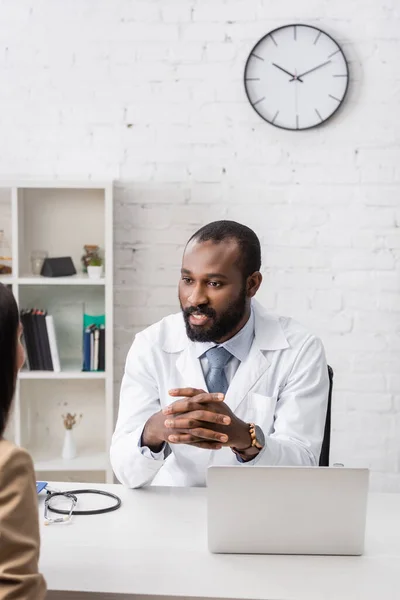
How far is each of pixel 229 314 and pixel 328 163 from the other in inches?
49.2

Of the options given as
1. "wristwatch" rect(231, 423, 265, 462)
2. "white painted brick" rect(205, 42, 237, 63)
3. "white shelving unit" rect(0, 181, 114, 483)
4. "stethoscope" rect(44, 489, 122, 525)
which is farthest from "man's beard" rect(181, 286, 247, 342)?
"white painted brick" rect(205, 42, 237, 63)

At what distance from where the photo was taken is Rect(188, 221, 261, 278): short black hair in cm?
203

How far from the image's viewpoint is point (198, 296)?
2.00 metres

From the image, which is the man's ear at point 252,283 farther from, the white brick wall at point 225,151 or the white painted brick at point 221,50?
the white painted brick at point 221,50

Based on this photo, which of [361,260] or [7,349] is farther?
[361,260]

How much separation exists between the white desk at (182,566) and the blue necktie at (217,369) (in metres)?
0.46

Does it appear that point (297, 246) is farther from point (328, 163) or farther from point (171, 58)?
point (171, 58)

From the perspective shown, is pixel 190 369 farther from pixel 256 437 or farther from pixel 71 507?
pixel 71 507

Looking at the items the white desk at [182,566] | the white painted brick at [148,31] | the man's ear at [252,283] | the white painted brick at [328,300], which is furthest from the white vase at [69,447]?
the white painted brick at [148,31]

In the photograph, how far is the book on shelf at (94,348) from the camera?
9.57 feet

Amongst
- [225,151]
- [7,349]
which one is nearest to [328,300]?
[225,151]

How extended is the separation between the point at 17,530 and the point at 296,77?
94.2 inches

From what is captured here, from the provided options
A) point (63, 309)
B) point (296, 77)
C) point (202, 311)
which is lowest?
point (63, 309)

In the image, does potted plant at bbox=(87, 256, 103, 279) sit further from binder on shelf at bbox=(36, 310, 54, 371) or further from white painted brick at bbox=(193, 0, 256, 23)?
white painted brick at bbox=(193, 0, 256, 23)
